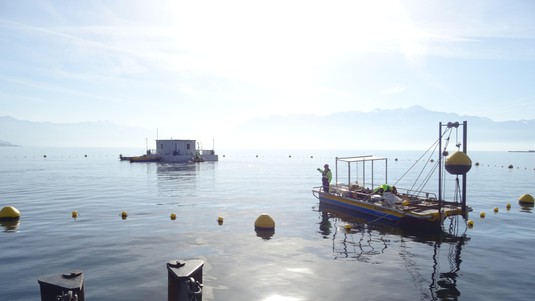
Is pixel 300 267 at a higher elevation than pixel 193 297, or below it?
below

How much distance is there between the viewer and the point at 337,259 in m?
15.9

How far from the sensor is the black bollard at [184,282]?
23.5ft

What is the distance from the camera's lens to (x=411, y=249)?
17750 millimetres

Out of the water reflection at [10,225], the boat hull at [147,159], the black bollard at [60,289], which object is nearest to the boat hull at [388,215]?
the black bollard at [60,289]

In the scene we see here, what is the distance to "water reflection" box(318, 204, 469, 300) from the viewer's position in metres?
13.3

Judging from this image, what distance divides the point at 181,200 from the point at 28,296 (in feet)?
72.1

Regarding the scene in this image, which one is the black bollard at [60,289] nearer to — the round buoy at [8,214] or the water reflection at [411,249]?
the water reflection at [411,249]

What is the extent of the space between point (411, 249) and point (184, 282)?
1382 centimetres

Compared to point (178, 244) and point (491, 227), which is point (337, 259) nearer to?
point (178, 244)

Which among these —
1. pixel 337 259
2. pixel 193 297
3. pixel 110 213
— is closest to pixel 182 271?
pixel 193 297

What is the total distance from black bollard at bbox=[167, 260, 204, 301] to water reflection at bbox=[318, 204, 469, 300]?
8314mm

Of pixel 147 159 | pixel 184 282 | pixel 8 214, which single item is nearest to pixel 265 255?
pixel 184 282

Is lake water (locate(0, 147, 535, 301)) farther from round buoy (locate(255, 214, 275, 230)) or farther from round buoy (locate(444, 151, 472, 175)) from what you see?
round buoy (locate(444, 151, 472, 175))

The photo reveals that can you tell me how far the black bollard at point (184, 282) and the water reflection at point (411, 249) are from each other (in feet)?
27.3
